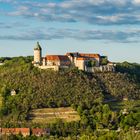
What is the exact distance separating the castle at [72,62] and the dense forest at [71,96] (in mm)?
1322

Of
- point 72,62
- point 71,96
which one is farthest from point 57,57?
point 71,96

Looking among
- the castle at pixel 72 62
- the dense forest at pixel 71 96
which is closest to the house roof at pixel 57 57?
the castle at pixel 72 62

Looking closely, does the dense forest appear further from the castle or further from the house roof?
the house roof

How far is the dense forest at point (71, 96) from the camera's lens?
251 ft

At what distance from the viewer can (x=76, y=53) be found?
313 feet

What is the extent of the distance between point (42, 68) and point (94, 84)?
310 inches

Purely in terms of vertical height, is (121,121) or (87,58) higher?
(87,58)

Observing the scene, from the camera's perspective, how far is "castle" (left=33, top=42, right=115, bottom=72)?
9044 cm

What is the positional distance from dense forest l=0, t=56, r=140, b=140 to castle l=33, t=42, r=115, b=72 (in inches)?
52.0

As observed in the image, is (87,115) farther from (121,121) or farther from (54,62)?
(54,62)

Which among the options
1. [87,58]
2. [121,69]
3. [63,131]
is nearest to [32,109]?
[63,131]

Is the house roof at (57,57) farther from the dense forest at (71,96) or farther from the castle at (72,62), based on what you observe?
the dense forest at (71,96)

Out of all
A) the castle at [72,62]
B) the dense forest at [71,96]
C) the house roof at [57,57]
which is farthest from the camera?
the house roof at [57,57]

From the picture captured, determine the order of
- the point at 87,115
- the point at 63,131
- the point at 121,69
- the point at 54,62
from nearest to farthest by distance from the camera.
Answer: the point at 63,131 < the point at 87,115 < the point at 54,62 < the point at 121,69
